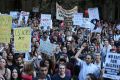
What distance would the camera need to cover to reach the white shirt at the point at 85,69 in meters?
11.3

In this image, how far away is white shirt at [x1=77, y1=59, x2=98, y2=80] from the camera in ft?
37.1

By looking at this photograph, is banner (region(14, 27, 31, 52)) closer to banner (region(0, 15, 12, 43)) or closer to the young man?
banner (region(0, 15, 12, 43))

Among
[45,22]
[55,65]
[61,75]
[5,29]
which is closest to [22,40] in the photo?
[5,29]

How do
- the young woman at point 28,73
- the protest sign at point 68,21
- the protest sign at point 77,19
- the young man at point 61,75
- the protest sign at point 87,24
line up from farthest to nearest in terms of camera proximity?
the protest sign at point 68,21 < the protest sign at point 77,19 < the protest sign at point 87,24 < the young woman at point 28,73 < the young man at point 61,75

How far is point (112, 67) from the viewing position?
1060cm

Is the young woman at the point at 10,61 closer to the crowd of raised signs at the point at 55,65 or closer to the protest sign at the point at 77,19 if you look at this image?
the crowd of raised signs at the point at 55,65

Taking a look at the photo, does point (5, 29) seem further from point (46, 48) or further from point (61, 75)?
point (61, 75)

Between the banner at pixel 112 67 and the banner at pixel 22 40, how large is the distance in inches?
83.9

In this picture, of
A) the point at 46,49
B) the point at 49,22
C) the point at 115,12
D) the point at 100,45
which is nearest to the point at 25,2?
the point at 115,12

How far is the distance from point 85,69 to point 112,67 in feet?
3.18

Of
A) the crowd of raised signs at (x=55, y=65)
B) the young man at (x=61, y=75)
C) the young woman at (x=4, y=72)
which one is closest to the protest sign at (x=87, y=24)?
the crowd of raised signs at (x=55, y=65)

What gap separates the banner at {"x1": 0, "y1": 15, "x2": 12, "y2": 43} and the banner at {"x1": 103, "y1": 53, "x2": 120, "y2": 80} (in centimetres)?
269

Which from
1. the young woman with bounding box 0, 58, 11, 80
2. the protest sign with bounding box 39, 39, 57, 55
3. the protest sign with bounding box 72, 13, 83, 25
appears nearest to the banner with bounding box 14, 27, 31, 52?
the protest sign with bounding box 39, 39, 57, 55

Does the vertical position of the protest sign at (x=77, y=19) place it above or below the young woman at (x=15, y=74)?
above
